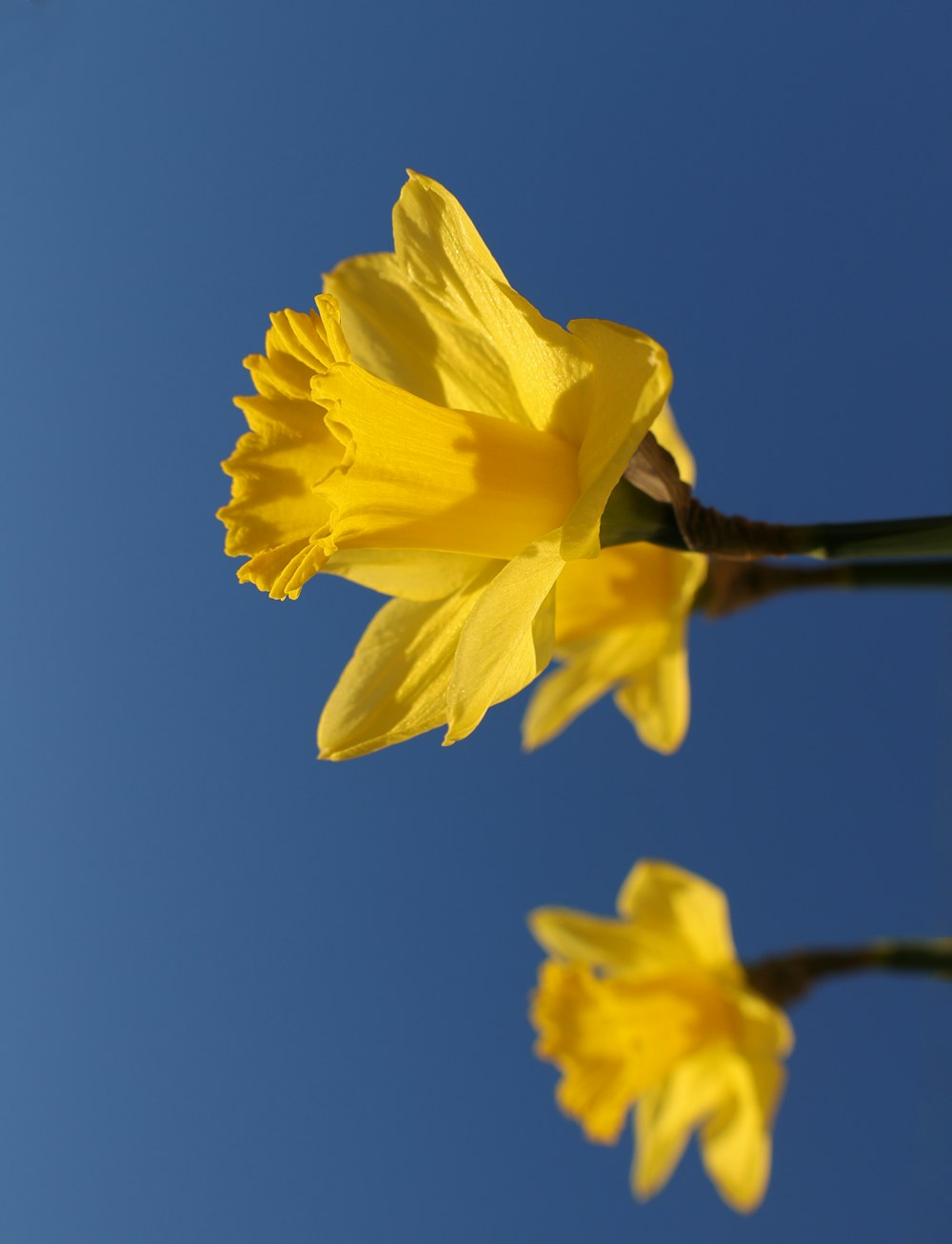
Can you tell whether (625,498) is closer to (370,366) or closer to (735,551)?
(735,551)

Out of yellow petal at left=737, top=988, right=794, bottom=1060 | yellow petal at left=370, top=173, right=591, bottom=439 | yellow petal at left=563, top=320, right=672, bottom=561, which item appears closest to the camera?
yellow petal at left=563, top=320, right=672, bottom=561

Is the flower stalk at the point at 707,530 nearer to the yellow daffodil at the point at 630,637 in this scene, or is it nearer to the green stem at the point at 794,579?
the green stem at the point at 794,579

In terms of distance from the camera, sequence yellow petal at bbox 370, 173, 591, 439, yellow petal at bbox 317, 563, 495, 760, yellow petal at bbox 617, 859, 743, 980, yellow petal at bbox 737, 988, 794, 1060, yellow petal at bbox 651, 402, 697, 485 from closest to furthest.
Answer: yellow petal at bbox 370, 173, 591, 439 < yellow petal at bbox 317, 563, 495, 760 < yellow petal at bbox 651, 402, 697, 485 < yellow petal at bbox 737, 988, 794, 1060 < yellow petal at bbox 617, 859, 743, 980

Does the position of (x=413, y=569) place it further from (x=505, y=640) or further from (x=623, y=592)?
(x=623, y=592)

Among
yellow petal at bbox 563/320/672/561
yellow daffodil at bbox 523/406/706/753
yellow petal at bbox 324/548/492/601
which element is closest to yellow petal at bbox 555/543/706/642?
yellow daffodil at bbox 523/406/706/753

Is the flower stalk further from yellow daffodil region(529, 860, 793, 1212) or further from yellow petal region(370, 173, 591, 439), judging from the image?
yellow daffodil region(529, 860, 793, 1212)

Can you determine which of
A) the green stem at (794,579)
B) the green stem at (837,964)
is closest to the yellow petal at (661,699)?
the green stem at (794,579)

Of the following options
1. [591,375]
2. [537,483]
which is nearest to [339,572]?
[537,483]
